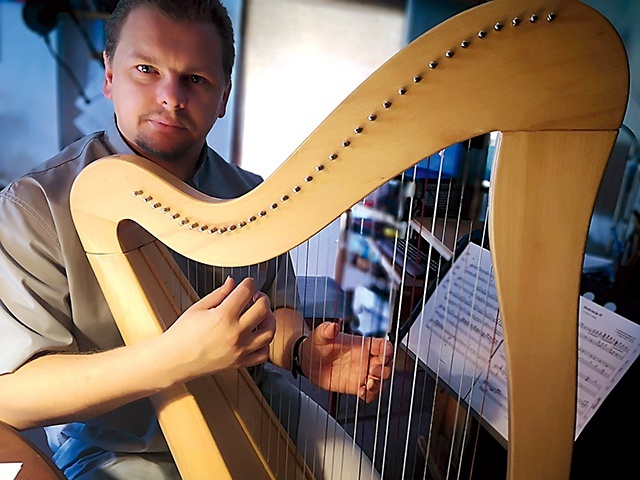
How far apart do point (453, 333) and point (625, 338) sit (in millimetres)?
274

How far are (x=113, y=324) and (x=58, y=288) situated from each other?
0.11 meters

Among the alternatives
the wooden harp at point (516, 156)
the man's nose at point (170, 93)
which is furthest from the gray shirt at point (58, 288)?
the wooden harp at point (516, 156)

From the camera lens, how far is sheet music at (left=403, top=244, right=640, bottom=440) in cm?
73

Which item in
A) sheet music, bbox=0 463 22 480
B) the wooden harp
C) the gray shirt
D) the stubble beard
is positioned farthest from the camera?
the stubble beard

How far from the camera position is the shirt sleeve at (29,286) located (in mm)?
679

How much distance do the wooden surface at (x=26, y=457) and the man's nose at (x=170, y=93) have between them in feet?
1.67

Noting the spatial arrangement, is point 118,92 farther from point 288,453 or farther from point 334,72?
point 334,72

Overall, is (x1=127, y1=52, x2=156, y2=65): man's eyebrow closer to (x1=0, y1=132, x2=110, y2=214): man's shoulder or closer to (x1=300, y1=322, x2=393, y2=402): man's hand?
(x1=0, y1=132, x2=110, y2=214): man's shoulder

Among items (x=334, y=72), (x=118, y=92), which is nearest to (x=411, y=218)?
(x=118, y=92)

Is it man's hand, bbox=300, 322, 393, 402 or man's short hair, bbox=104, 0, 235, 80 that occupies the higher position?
man's short hair, bbox=104, 0, 235, 80

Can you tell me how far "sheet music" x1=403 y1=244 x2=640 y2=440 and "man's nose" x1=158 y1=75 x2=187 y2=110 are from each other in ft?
1.67

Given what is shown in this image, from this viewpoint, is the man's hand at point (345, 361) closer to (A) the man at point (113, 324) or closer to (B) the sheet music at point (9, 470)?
(A) the man at point (113, 324)

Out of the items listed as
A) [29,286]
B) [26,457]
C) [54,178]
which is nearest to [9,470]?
[26,457]

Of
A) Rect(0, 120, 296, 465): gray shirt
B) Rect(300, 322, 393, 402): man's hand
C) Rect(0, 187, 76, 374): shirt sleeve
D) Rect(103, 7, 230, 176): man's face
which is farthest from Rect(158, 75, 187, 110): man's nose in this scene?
Rect(300, 322, 393, 402): man's hand
